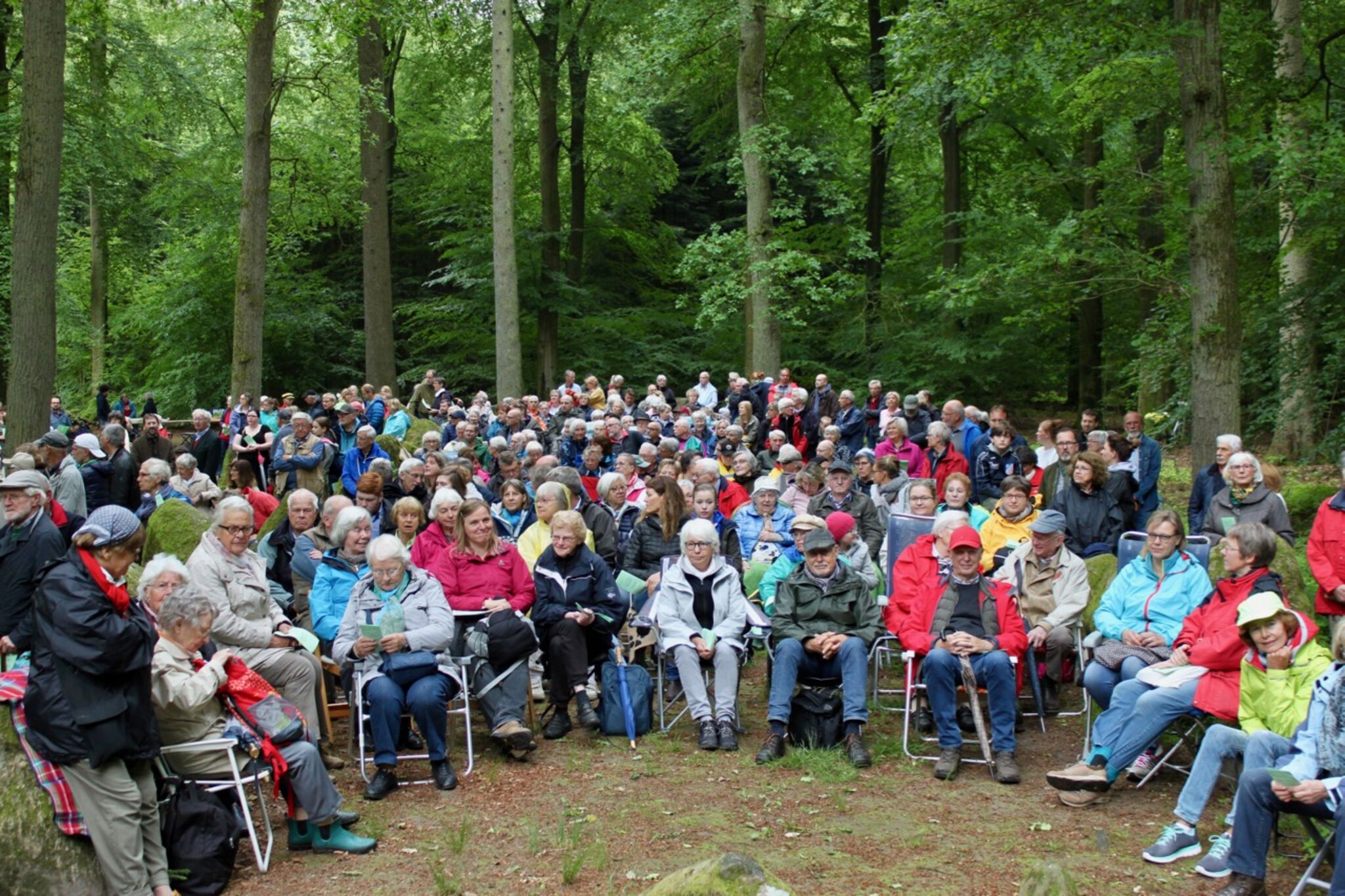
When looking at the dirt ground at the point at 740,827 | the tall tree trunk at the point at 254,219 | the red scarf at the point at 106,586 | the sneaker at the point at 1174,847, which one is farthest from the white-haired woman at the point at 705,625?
the tall tree trunk at the point at 254,219

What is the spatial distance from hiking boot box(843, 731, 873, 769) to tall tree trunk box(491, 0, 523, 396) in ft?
34.8

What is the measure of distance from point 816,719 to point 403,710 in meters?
2.38

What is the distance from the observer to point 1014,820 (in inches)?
216

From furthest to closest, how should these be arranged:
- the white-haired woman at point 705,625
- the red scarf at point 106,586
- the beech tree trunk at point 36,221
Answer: the beech tree trunk at point 36,221, the white-haired woman at point 705,625, the red scarf at point 106,586

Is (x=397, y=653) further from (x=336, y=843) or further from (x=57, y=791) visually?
(x=57, y=791)

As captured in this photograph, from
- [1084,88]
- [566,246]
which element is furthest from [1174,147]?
[566,246]

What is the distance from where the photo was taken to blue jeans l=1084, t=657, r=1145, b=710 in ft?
19.7

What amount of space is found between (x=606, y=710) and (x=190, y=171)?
17434mm

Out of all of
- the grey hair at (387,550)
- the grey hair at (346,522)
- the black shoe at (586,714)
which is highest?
the grey hair at (346,522)

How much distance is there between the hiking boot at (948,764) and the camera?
607 centimetres

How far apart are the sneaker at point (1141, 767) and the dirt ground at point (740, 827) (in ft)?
0.25

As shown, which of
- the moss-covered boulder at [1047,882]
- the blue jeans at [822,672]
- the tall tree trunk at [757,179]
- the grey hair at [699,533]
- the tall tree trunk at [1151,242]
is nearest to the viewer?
the moss-covered boulder at [1047,882]

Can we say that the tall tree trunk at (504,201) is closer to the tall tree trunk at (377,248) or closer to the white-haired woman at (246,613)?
the tall tree trunk at (377,248)

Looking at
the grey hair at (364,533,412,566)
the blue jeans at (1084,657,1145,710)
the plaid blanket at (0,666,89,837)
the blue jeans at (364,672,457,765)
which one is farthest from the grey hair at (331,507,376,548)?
the blue jeans at (1084,657,1145,710)
